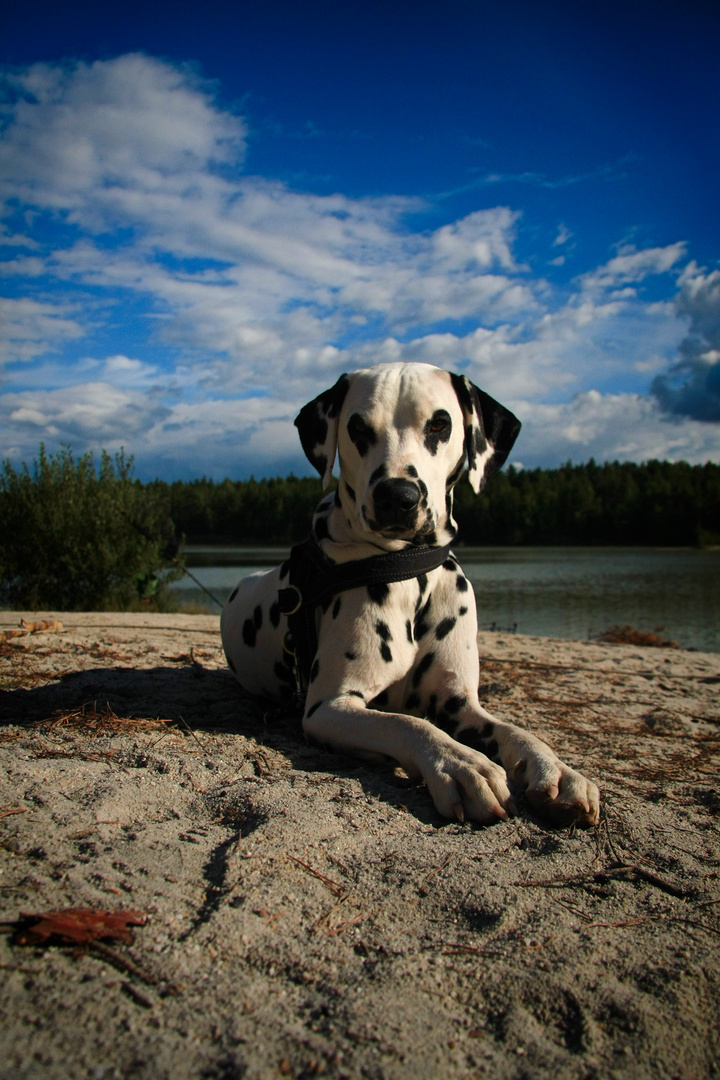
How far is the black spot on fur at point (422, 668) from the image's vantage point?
333cm

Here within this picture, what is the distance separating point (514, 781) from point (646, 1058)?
1.37m

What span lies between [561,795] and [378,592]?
130cm

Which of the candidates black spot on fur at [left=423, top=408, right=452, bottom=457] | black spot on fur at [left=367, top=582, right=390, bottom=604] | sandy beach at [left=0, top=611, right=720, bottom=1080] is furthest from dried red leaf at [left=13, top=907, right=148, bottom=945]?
black spot on fur at [left=423, top=408, right=452, bottom=457]

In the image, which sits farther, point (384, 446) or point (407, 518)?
point (384, 446)

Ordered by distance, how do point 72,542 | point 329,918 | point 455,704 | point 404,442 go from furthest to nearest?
point 72,542 → point 455,704 → point 404,442 → point 329,918

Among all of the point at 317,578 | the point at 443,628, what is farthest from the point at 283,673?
the point at 443,628

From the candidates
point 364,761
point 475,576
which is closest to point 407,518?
point 364,761

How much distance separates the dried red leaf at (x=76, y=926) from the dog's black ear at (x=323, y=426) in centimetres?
235

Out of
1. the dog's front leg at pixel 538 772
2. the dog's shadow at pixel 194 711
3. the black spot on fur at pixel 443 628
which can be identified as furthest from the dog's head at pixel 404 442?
the dog's shadow at pixel 194 711

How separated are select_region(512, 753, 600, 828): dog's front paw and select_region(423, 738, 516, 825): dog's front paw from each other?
4.7 inches

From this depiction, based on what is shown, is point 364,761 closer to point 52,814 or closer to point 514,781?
point 514,781

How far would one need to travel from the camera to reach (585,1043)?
1.33 m

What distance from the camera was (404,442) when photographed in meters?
3.09

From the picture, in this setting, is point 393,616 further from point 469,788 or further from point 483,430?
point 483,430
